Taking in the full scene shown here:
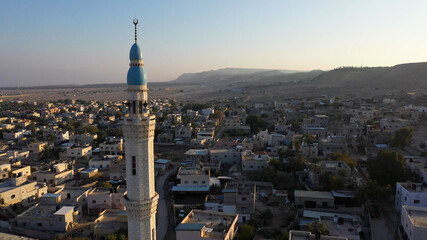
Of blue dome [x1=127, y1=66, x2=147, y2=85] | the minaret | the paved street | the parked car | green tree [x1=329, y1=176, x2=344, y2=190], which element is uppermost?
blue dome [x1=127, y1=66, x2=147, y2=85]

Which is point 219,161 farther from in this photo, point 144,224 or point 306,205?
point 144,224

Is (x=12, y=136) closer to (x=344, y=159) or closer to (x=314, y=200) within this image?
(x=314, y=200)

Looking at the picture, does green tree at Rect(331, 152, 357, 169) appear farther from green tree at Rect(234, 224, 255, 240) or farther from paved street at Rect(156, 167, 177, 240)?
paved street at Rect(156, 167, 177, 240)

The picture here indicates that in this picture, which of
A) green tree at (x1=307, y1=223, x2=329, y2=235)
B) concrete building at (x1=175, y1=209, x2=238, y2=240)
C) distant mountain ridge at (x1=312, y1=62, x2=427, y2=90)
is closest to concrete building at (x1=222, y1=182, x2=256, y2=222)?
concrete building at (x1=175, y1=209, x2=238, y2=240)

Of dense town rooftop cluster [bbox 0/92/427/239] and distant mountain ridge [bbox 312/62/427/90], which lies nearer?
dense town rooftop cluster [bbox 0/92/427/239]

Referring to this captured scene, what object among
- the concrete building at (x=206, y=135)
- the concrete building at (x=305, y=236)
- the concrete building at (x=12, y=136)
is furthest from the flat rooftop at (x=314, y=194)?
the concrete building at (x=12, y=136)
